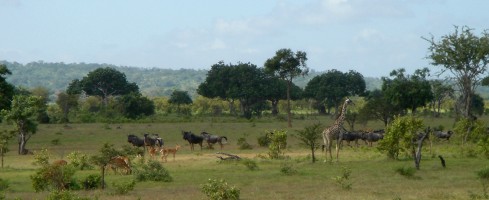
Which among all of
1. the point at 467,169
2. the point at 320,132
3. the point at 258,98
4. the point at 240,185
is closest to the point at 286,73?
the point at 258,98

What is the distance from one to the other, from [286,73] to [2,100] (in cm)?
2839

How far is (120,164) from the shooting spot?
2595 cm

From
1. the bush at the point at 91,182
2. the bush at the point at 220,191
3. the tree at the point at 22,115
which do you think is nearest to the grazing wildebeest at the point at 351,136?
the tree at the point at 22,115

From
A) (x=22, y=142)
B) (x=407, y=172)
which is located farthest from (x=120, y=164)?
(x=22, y=142)

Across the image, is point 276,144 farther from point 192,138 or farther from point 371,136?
point 371,136

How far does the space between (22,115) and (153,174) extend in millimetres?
15846

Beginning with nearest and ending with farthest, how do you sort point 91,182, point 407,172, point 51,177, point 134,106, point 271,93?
point 51,177 < point 91,182 < point 407,172 < point 134,106 < point 271,93

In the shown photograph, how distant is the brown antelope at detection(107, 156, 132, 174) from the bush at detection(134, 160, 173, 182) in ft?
4.87

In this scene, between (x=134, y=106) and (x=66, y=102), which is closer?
(x=134, y=106)

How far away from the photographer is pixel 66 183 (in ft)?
68.1

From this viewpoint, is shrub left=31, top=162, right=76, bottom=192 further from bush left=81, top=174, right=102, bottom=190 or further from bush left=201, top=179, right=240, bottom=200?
bush left=201, top=179, right=240, bottom=200

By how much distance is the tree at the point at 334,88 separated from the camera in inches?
3627

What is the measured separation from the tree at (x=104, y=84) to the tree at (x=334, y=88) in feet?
74.6

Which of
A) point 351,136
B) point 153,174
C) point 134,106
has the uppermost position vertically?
point 134,106
